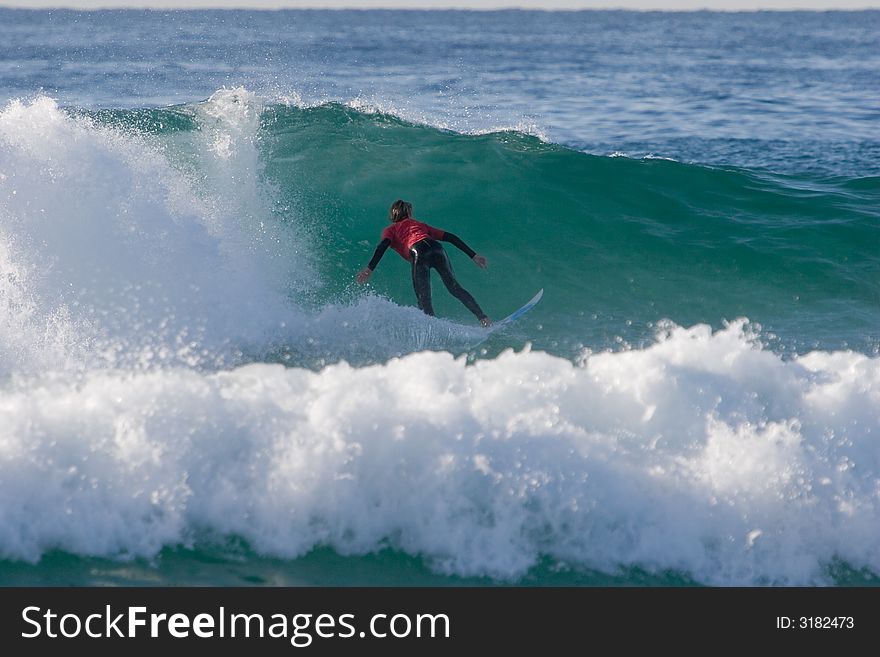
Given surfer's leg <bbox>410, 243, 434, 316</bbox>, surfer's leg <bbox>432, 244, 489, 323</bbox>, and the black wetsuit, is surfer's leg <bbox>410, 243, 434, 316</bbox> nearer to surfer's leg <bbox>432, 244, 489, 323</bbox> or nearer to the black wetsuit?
the black wetsuit

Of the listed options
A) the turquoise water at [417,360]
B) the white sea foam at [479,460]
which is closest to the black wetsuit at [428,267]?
the turquoise water at [417,360]

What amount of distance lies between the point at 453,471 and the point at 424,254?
3845 mm

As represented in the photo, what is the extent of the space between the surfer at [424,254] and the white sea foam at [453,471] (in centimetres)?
270

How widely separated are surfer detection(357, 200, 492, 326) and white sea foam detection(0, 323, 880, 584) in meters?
2.70

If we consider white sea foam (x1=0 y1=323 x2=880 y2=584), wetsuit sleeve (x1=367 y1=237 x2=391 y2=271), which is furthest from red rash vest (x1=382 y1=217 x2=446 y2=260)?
white sea foam (x1=0 y1=323 x2=880 y2=584)

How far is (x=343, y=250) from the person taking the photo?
1188 centimetres

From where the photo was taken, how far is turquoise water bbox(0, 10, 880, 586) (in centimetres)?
617

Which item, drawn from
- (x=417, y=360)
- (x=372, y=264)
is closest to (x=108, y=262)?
(x=372, y=264)

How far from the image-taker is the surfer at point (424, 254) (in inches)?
387

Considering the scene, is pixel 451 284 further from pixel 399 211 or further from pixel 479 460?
pixel 479 460

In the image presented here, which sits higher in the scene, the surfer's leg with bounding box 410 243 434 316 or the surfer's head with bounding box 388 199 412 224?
the surfer's head with bounding box 388 199 412 224

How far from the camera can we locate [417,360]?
7.35 metres

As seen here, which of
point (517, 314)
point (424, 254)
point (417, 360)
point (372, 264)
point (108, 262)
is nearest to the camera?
point (417, 360)

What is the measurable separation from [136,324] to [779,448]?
558 centimetres
